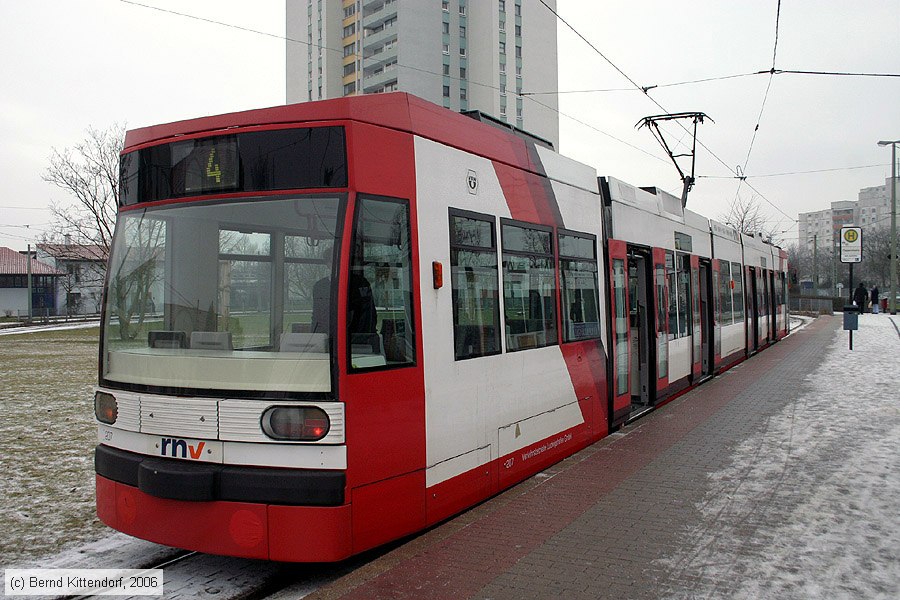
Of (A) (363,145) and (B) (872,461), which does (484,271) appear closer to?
(A) (363,145)

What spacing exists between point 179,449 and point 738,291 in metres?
15.7

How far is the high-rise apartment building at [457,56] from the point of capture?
66750mm

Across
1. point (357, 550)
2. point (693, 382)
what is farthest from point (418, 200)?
point (693, 382)

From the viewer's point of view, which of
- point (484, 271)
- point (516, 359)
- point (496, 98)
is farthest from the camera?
point (496, 98)

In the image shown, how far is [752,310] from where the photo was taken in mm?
20000

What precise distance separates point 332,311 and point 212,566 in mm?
2033

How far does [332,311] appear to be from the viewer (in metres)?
4.59

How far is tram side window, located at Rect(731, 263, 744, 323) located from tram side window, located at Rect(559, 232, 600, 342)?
9.92 m

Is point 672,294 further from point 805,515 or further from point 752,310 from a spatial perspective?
point 752,310

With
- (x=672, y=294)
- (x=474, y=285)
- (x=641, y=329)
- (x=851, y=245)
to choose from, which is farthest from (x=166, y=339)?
(x=851, y=245)

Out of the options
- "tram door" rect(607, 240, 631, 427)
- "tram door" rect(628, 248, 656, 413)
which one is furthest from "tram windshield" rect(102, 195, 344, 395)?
"tram door" rect(628, 248, 656, 413)

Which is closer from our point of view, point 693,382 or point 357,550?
point 357,550

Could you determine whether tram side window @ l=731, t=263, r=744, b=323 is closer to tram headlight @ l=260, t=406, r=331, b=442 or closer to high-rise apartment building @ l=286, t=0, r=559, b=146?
tram headlight @ l=260, t=406, r=331, b=442

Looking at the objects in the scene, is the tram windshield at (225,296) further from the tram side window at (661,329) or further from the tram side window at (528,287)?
the tram side window at (661,329)
